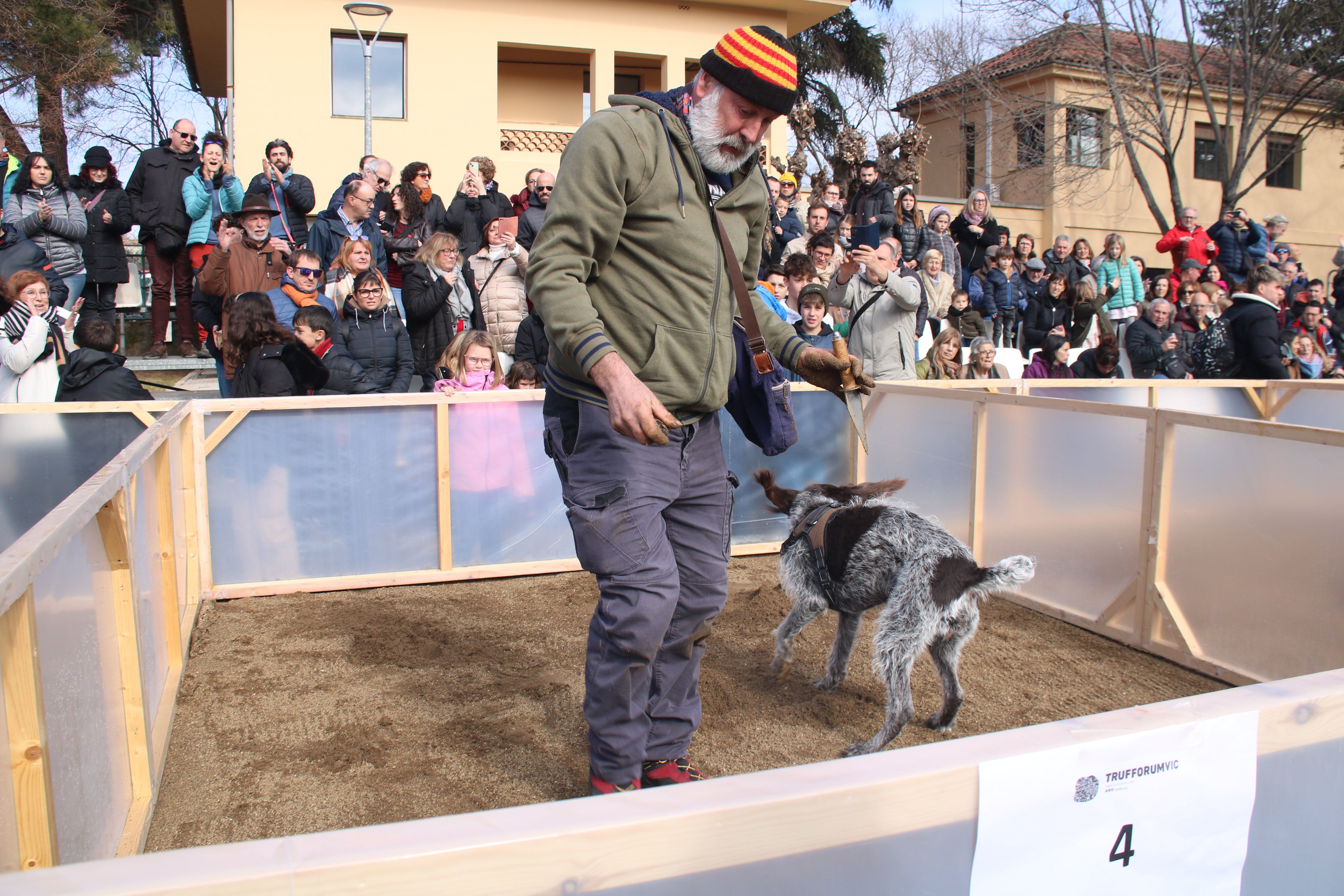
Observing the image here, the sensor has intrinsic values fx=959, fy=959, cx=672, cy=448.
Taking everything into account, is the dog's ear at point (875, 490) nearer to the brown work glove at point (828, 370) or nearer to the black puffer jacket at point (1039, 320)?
the brown work glove at point (828, 370)

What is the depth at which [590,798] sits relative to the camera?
79 cm

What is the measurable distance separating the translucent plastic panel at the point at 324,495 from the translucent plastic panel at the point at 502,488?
0.52 feet

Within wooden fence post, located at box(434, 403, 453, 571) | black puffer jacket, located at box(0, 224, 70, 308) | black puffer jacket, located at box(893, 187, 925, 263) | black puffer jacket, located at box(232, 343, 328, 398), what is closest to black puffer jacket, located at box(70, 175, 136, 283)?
black puffer jacket, located at box(0, 224, 70, 308)

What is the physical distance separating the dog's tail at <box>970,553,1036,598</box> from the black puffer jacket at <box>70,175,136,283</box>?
861cm

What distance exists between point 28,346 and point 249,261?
1780 millimetres

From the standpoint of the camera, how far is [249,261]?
761cm

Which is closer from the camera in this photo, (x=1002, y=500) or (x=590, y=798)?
(x=590, y=798)

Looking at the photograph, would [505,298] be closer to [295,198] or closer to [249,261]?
[249,261]

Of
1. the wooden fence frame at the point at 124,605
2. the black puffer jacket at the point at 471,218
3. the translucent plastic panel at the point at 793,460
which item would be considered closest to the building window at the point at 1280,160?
the black puffer jacket at the point at 471,218

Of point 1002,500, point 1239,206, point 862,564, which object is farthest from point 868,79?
point 862,564

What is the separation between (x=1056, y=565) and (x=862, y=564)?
2218 mm

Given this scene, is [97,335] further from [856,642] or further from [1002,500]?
[1002,500]

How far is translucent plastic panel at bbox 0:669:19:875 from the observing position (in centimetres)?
162

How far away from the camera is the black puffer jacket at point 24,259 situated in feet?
26.1
